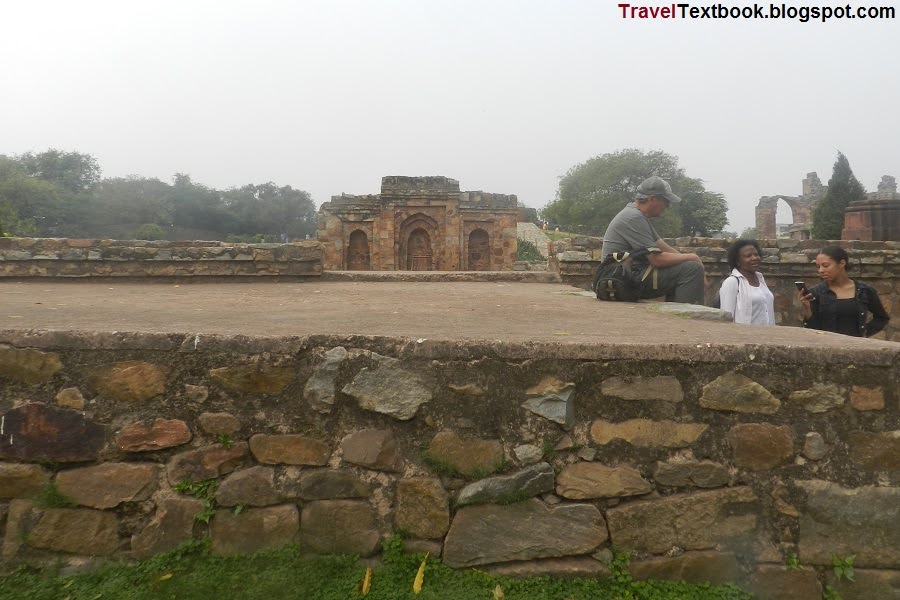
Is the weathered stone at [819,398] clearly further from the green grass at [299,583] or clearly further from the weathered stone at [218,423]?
the weathered stone at [218,423]

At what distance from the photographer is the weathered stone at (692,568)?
1.67 metres

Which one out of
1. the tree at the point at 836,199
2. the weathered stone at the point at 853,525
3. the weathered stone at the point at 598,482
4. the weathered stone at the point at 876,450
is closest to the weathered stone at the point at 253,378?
the weathered stone at the point at 598,482

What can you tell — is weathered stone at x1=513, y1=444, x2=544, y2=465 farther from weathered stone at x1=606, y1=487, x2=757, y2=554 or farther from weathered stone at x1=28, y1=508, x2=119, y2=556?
→ weathered stone at x1=28, y1=508, x2=119, y2=556

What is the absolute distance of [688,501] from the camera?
5.55 ft

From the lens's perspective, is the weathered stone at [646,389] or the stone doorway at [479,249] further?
the stone doorway at [479,249]

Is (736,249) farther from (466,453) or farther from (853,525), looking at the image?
(466,453)

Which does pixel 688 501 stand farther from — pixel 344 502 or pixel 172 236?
pixel 172 236

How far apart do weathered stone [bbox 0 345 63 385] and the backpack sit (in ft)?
10.9

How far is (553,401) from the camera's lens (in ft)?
5.62

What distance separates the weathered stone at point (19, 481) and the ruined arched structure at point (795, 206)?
32.6 m

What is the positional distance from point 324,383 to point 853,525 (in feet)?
5.77

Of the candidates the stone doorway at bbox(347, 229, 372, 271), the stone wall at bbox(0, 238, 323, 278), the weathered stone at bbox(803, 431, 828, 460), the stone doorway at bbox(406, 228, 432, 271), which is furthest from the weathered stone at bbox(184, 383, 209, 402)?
the stone doorway at bbox(406, 228, 432, 271)

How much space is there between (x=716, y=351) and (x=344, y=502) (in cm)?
131

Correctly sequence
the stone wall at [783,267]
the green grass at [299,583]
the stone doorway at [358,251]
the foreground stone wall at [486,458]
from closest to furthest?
1. the green grass at [299,583]
2. the foreground stone wall at [486,458]
3. the stone wall at [783,267]
4. the stone doorway at [358,251]
